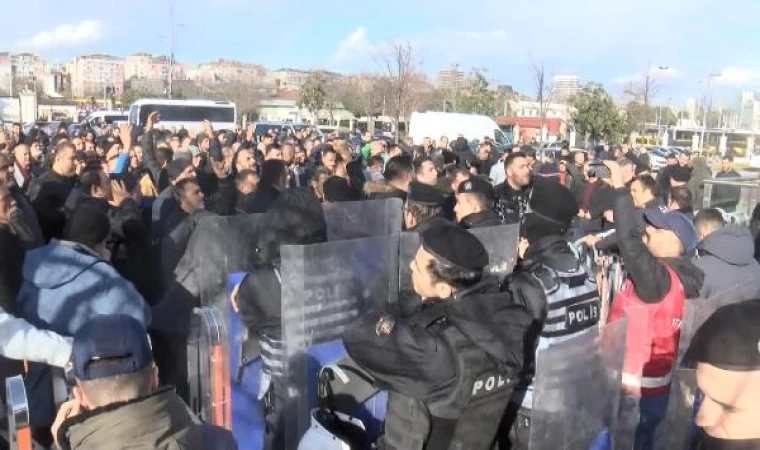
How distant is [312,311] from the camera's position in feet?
11.9

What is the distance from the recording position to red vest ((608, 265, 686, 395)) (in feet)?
12.3

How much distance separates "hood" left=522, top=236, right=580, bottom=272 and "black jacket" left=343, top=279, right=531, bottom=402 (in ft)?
2.71

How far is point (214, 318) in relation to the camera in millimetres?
3771

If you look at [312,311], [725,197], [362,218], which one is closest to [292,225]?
[312,311]

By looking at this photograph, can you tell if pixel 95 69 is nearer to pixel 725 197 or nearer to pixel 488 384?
pixel 725 197

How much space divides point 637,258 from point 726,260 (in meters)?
1.57

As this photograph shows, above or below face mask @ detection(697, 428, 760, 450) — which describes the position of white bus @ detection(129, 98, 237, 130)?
above

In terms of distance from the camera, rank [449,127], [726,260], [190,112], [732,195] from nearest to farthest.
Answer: [726,260] → [732,195] → [449,127] → [190,112]

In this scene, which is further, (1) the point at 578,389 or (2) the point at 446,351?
(1) the point at 578,389

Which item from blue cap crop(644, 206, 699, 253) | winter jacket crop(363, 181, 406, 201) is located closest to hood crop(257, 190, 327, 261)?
blue cap crop(644, 206, 699, 253)

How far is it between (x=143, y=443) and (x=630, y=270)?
102 inches

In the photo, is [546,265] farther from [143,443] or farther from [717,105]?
[717,105]

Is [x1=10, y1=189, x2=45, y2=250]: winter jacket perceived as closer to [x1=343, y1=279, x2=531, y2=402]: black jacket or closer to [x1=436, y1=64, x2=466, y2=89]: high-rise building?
[x1=343, y1=279, x2=531, y2=402]: black jacket

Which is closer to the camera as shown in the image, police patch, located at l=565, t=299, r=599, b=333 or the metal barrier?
police patch, located at l=565, t=299, r=599, b=333
